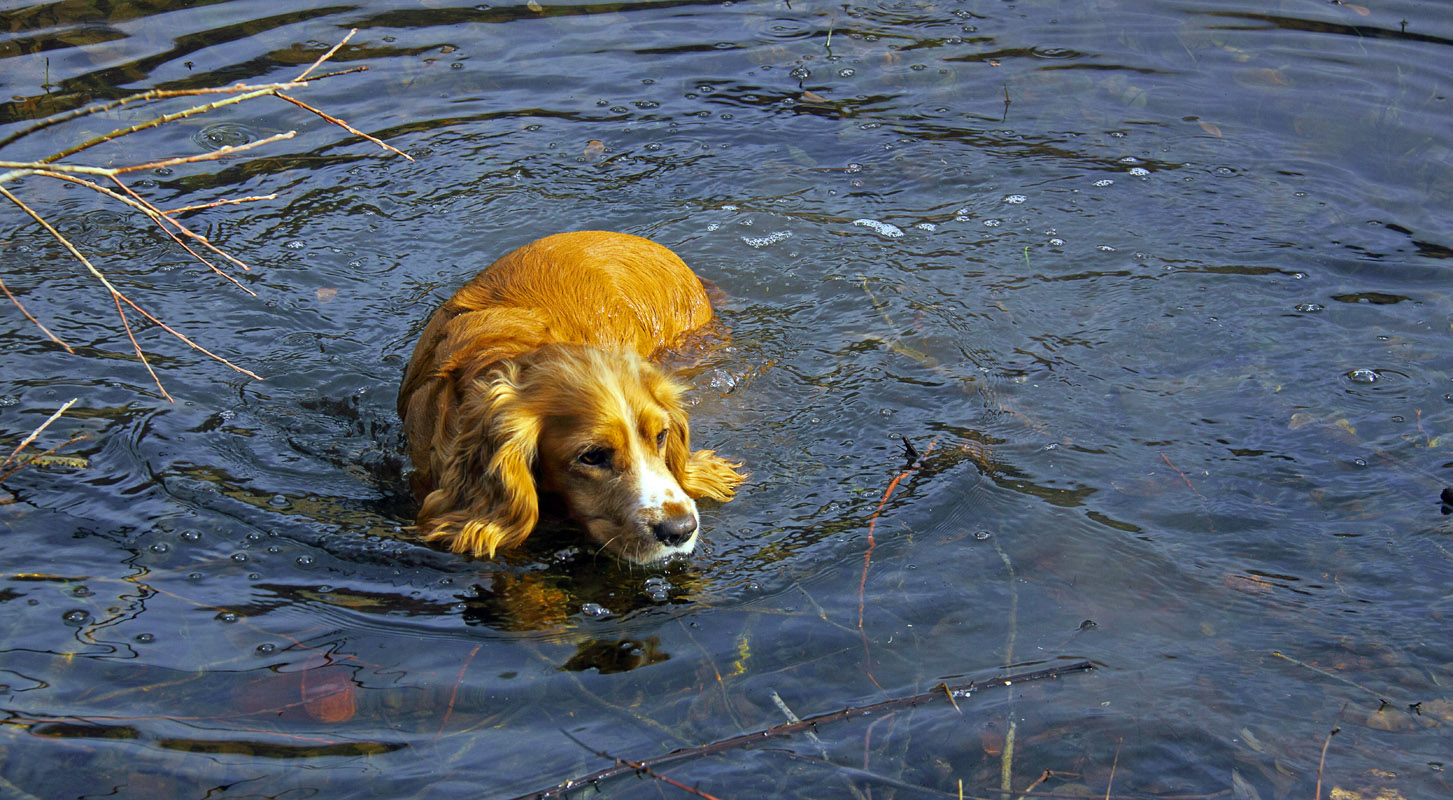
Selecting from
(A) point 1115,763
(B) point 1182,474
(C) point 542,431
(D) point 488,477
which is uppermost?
(C) point 542,431

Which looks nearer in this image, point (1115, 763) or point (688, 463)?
point (1115, 763)

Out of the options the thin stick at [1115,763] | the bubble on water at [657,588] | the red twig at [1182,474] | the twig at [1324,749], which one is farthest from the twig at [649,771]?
the red twig at [1182,474]

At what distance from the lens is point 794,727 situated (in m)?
3.63

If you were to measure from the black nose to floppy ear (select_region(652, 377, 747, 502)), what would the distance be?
0.40 meters

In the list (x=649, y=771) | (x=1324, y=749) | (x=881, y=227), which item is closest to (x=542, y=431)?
(x=649, y=771)

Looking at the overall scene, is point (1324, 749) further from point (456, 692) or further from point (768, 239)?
point (768, 239)

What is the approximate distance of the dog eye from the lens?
4504 millimetres

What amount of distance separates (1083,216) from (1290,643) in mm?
3637

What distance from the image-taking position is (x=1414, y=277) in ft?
20.7

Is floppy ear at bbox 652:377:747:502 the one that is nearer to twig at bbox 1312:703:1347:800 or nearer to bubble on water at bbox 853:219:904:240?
twig at bbox 1312:703:1347:800

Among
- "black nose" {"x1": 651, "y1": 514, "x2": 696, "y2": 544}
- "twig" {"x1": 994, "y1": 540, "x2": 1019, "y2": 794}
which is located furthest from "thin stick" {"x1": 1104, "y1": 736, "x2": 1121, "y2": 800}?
"black nose" {"x1": 651, "y1": 514, "x2": 696, "y2": 544}

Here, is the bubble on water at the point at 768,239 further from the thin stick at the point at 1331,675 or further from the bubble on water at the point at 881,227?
the thin stick at the point at 1331,675

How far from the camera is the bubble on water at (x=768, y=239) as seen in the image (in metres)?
7.12

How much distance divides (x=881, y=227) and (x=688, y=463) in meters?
2.77
